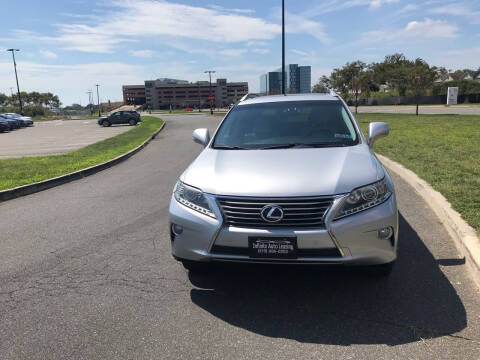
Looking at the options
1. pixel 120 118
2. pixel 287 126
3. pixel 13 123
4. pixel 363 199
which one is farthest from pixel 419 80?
pixel 13 123

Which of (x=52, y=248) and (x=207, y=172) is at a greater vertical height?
(x=207, y=172)

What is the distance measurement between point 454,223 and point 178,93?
178 meters

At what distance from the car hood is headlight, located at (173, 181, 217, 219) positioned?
0.19 ft

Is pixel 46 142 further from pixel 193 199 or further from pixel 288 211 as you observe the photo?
pixel 288 211

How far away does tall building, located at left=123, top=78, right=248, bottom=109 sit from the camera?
171 metres

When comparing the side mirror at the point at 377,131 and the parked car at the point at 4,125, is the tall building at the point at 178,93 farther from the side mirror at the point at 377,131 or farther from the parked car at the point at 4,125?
the side mirror at the point at 377,131

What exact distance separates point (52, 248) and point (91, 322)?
2.04 m

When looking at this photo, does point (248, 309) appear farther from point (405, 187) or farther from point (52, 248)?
point (405, 187)

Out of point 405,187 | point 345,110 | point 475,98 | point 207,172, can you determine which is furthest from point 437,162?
point 475,98

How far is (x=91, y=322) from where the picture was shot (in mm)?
3131

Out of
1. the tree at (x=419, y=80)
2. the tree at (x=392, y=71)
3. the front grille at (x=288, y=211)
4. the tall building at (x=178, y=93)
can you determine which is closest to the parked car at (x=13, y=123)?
the tree at (x=419, y=80)

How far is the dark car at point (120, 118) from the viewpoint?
39.0m

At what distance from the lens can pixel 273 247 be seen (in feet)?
9.89

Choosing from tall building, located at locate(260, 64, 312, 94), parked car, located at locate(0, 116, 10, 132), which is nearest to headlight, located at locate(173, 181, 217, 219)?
parked car, located at locate(0, 116, 10, 132)
